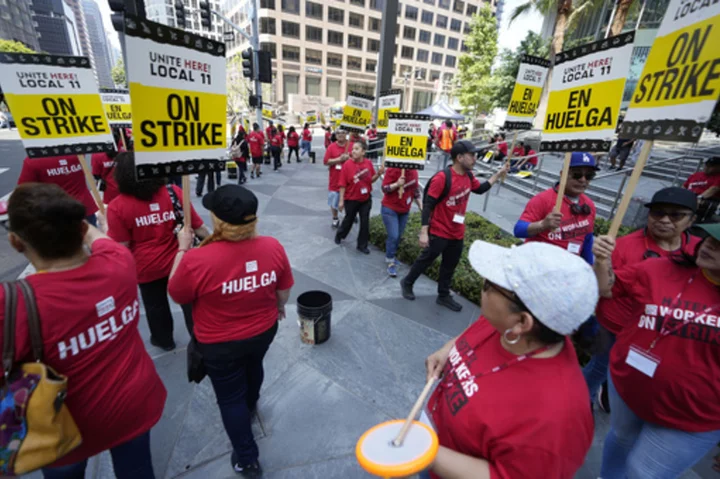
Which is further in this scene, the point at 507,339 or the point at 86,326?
the point at 86,326

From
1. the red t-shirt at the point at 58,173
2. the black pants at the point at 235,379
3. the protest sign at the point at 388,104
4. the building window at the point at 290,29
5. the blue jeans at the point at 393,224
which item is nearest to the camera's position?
the black pants at the point at 235,379

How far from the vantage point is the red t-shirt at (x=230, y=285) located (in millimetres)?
2041

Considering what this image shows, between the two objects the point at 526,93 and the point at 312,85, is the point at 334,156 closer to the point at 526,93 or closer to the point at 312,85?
the point at 526,93

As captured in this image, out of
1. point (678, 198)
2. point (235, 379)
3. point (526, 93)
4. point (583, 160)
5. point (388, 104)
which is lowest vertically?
point (235, 379)

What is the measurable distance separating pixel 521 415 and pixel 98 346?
1.84 meters

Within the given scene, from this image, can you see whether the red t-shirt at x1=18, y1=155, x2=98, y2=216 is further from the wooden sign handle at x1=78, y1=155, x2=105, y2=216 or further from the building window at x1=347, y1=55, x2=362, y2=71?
the building window at x1=347, y1=55, x2=362, y2=71

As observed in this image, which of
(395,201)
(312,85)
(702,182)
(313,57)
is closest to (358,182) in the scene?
(395,201)

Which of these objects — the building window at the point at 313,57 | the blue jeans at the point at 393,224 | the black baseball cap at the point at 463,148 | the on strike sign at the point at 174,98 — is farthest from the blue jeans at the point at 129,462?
the building window at the point at 313,57

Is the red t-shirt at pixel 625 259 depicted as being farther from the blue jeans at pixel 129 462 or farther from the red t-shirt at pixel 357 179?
the red t-shirt at pixel 357 179

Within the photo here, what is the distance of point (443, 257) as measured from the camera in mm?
4715

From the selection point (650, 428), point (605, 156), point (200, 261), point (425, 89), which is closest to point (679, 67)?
point (650, 428)

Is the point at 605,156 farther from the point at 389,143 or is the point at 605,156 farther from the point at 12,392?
the point at 12,392

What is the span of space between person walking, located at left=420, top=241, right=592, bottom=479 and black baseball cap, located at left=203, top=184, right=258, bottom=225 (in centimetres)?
131

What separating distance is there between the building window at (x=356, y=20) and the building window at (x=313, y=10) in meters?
4.92
